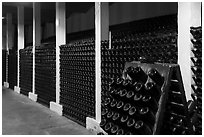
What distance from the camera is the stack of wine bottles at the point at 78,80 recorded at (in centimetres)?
411

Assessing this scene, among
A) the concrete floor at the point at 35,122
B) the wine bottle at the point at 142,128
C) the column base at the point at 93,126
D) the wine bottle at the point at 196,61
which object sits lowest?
the concrete floor at the point at 35,122

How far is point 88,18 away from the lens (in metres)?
9.76

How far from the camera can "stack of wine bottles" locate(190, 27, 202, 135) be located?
2438 mm

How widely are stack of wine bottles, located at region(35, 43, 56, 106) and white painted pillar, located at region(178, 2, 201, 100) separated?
358cm

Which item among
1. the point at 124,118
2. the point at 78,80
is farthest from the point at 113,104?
the point at 78,80

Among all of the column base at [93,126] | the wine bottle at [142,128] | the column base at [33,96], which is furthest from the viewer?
the column base at [33,96]

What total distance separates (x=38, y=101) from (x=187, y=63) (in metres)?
5.07

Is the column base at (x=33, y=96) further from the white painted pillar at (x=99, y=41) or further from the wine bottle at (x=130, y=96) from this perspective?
the wine bottle at (x=130, y=96)

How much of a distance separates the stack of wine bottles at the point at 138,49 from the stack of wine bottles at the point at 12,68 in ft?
20.2

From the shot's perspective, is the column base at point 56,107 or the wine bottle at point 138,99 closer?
the wine bottle at point 138,99

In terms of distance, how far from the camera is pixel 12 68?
9336 millimetres

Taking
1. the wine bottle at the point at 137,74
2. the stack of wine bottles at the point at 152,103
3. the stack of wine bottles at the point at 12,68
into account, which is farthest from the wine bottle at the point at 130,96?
the stack of wine bottles at the point at 12,68

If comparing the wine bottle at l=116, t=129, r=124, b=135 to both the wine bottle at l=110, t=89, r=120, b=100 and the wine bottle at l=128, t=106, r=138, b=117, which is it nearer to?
the wine bottle at l=128, t=106, r=138, b=117

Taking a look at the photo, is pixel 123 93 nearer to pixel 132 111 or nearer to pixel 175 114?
pixel 132 111
